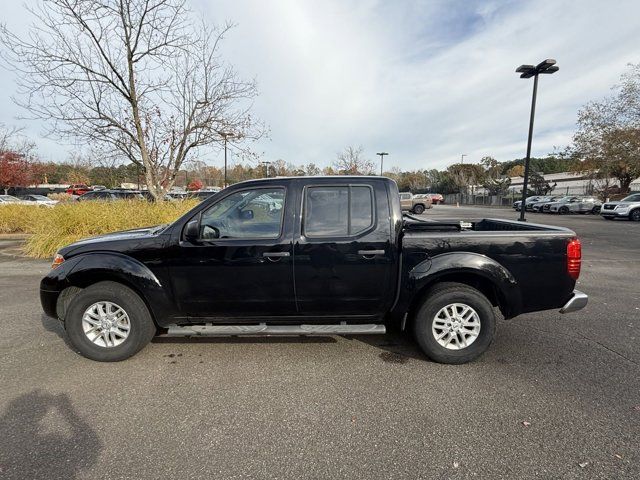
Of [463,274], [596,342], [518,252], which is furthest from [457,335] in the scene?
[596,342]

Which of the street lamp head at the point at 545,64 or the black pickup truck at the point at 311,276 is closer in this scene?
the black pickup truck at the point at 311,276

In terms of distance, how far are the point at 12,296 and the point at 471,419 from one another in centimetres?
711

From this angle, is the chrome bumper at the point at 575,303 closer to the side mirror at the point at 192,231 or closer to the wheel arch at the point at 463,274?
the wheel arch at the point at 463,274

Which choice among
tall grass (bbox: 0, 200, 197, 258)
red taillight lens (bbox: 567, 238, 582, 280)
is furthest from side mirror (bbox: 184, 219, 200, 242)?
tall grass (bbox: 0, 200, 197, 258)

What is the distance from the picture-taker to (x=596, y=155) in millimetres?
28859

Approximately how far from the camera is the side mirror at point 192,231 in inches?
127

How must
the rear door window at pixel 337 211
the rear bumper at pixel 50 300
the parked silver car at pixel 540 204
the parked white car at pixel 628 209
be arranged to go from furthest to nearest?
the parked silver car at pixel 540 204
the parked white car at pixel 628 209
the rear bumper at pixel 50 300
the rear door window at pixel 337 211

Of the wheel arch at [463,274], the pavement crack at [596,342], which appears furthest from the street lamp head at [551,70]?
the wheel arch at [463,274]

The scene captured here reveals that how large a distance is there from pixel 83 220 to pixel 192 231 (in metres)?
7.93

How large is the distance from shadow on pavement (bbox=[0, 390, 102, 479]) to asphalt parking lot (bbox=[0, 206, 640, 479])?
0.03 ft

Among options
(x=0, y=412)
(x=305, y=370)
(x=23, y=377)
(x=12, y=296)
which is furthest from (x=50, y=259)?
(x=305, y=370)

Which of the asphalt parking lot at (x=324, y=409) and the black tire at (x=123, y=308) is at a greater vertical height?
the black tire at (x=123, y=308)

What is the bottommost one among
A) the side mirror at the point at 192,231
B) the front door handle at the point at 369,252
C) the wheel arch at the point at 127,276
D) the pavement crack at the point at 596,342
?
the pavement crack at the point at 596,342

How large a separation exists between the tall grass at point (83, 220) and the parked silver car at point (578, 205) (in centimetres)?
3188
